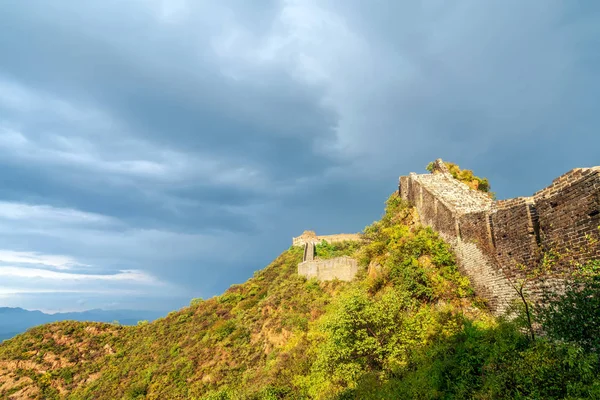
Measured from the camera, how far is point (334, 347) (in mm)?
14938

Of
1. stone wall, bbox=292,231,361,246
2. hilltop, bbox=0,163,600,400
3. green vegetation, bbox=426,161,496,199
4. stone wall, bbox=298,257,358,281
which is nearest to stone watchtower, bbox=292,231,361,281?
stone wall, bbox=298,257,358,281

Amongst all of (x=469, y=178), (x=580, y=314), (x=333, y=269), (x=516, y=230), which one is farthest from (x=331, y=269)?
(x=580, y=314)

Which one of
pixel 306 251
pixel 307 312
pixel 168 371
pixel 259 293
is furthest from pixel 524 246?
pixel 306 251

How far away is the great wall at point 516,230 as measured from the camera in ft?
27.0

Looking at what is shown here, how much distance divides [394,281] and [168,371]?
35.2 m

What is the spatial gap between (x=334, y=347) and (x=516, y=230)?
30.0ft

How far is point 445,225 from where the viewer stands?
58.7 feet

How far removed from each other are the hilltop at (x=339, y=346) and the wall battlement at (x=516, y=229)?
101cm

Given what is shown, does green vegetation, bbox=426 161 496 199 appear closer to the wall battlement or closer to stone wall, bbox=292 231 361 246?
the wall battlement

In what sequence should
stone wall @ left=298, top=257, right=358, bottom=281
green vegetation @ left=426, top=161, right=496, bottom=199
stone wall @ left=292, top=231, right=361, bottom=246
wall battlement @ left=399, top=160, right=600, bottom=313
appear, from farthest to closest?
stone wall @ left=292, top=231, right=361, bottom=246
stone wall @ left=298, top=257, right=358, bottom=281
green vegetation @ left=426, top=161, right=496, bottom=199
wall battlement @ left=399, top=160, right=600, bottom=313

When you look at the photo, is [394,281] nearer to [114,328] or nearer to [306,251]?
[306,251]

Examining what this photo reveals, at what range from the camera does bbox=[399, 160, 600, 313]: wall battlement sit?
820cm

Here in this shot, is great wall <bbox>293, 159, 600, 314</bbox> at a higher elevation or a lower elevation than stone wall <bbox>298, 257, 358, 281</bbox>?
lower

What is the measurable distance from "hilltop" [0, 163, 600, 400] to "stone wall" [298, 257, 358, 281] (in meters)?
1.01
